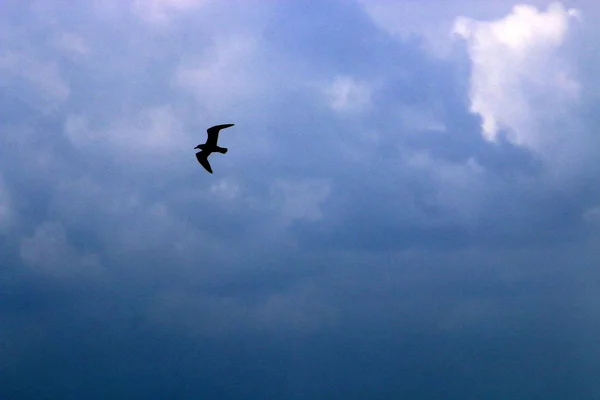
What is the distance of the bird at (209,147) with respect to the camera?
66562mm

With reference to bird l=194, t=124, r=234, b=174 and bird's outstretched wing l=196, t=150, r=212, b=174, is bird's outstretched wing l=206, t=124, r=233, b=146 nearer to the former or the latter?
bird l=194, t=124, r=234, b=174

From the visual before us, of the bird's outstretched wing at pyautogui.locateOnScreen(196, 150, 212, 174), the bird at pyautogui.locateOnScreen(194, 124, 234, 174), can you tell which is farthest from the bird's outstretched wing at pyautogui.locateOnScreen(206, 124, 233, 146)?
the bird's outstretched wing at pyautogui.locateOnScreen(196, 150, 212, 174)

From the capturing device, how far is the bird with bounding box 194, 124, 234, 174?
218 ft

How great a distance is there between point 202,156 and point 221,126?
198 inches

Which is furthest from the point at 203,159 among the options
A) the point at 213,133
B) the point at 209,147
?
the point at 213,133

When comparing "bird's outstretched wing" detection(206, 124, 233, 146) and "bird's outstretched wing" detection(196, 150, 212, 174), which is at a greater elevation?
"bird's outstretched wing" detection(206, 124, 233, 146)

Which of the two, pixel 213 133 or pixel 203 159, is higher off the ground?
pixel 213 133

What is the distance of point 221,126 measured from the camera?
65875mm

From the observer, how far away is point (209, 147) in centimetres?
6800

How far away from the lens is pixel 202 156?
69.6 meters

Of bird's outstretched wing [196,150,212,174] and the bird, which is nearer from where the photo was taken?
the bird

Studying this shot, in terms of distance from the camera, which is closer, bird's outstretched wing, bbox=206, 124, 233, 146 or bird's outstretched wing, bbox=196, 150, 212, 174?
bird's outstretched wing, bbox=206, 124, 233, 146

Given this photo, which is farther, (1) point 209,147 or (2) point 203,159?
(2) point 203,159

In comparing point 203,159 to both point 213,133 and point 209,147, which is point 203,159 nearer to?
point 209,147
